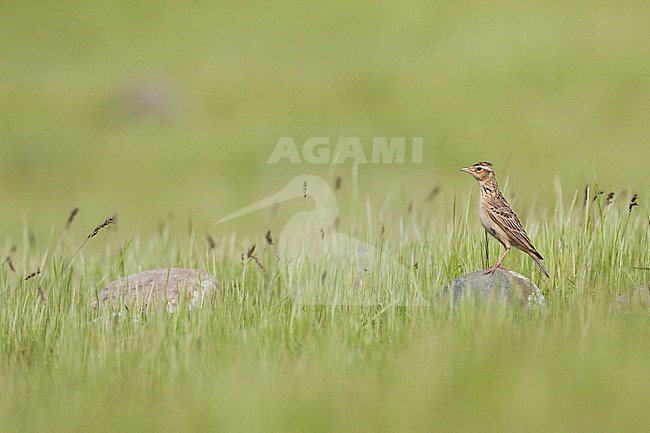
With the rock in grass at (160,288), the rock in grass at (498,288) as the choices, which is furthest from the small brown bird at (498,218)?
the rock in grass at (160,288)

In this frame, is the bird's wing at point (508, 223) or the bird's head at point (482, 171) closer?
the bird's wing at point (508, 223)

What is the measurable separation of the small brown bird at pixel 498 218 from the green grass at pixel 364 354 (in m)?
0.42

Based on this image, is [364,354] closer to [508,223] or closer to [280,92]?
[508,223]

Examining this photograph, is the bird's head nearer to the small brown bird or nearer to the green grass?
the small brown bird

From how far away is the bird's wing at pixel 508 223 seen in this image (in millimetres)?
6754

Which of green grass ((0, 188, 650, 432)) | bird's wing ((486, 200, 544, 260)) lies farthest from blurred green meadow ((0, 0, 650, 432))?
bird's wing ((486, 200, 544, 260))

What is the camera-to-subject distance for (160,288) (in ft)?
23.9

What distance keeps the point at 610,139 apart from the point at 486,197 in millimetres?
16273

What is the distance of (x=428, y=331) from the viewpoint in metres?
5.70

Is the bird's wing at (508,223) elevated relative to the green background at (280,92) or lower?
lower

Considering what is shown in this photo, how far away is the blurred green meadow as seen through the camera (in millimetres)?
4633

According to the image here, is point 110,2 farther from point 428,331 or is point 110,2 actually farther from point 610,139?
point 428,331

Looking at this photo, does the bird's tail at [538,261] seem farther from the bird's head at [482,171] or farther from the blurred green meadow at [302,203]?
the bird's head at [482,171]

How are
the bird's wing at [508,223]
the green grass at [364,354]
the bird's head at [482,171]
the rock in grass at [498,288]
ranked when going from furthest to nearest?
the bird's head at [482,171] < the bird's wing at [508,223] < the rock in grass at [498,288] < the green grass at [364,354]
